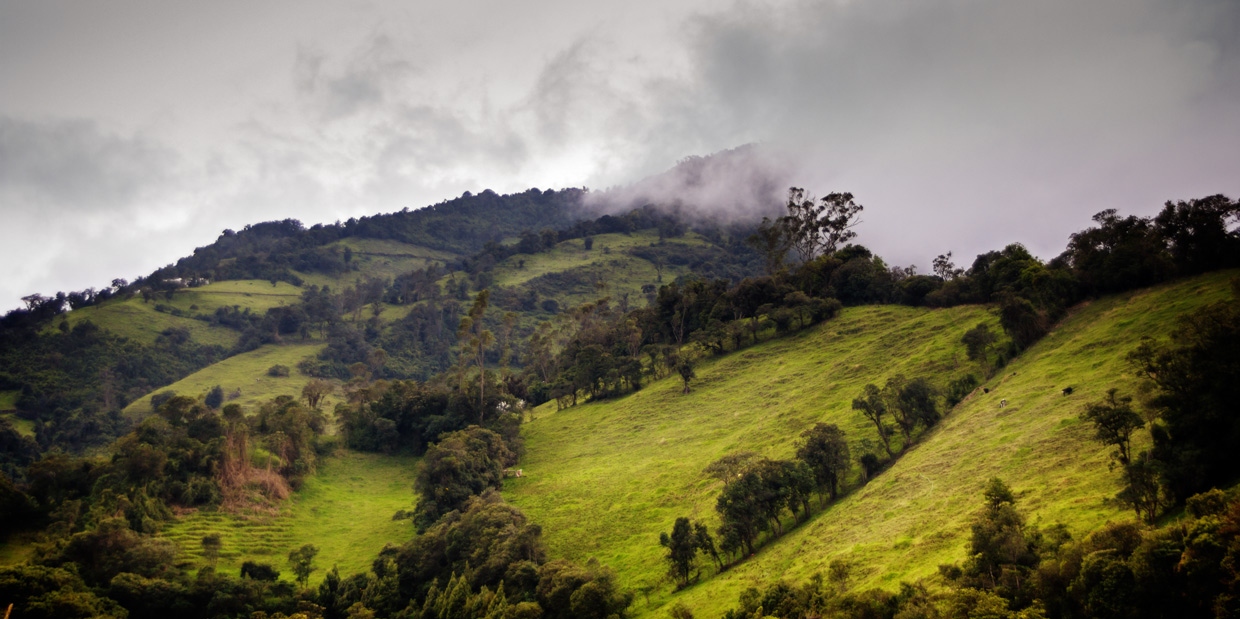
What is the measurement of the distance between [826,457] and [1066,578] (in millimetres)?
20763

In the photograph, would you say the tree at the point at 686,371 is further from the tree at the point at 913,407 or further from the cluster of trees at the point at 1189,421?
the cluster of trees at the point at 1189,421

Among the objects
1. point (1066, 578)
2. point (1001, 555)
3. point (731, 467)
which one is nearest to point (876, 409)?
point (731, 467)

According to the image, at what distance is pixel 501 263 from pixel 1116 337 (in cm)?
16107

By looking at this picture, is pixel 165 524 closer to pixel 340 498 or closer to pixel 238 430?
pixel 238 430

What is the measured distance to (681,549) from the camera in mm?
39406

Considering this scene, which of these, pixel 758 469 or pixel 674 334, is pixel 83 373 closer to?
pixel 674 334

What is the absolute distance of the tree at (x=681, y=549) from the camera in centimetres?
3934

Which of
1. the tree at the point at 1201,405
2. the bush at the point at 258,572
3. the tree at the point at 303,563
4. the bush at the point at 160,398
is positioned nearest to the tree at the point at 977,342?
the tree at the point at 1201,405

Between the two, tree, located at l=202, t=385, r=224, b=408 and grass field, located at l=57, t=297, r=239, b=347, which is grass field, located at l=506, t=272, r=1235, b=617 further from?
grass field, located at l=57, t=297, r=239, b=347

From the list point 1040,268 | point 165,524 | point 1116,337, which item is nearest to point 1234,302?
point 1116,337

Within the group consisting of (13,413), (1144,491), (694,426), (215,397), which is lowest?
(1144,491)

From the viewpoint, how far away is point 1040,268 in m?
60.0

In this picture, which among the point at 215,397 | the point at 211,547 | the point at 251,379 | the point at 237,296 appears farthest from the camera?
the point at 237,296

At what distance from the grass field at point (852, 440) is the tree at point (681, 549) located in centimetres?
108
